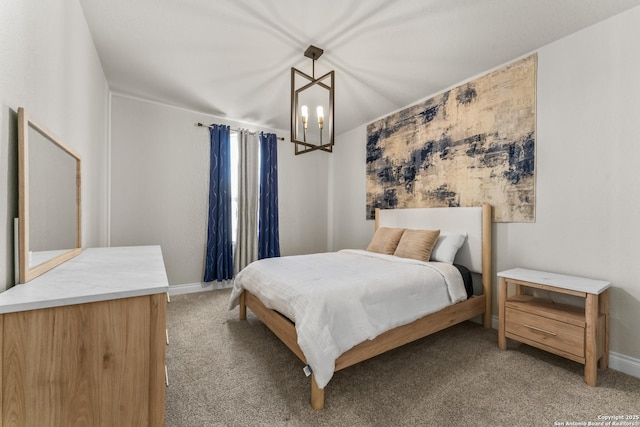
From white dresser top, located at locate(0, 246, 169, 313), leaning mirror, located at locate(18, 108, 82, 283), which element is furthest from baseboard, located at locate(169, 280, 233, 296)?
white dresser top, located at locate(0, 246, 169, 313)

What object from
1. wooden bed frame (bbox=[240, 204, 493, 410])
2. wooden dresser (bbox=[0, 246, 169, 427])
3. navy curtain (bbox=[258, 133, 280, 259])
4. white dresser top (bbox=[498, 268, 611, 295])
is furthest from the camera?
navy curtain (bbox=[258, 133, 280, 259])

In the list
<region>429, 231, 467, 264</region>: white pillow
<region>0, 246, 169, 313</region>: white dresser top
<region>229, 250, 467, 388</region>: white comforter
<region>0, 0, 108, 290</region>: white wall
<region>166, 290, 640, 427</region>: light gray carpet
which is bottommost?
<region>166, 290, 640, 427</region>: light gray carpet

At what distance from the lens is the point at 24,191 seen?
3.46 feet

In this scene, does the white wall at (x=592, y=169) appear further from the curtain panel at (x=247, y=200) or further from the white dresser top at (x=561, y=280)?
the curtain panel at (x=247, y=200)

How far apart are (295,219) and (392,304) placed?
9.51 feet

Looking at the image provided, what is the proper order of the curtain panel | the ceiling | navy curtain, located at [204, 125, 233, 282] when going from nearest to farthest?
the ceiling
navy curtain, located at [204, 125, 233, 282]
the curtain panel

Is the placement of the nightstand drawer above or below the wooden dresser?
below

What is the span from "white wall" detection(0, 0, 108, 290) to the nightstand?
9.77 feet

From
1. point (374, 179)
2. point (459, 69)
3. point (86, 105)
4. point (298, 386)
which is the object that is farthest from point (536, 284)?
point (86, 105)

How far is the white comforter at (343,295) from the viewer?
1.54 metres

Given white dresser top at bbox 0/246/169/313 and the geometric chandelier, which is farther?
the geometric chandelier

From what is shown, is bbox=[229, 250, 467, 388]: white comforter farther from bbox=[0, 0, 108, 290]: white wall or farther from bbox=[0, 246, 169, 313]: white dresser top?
bbox=[0, 0, 108, 290]: white wall

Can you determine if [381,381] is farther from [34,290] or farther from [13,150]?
[13,150]

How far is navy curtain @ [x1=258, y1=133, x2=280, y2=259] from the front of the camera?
4137mm
